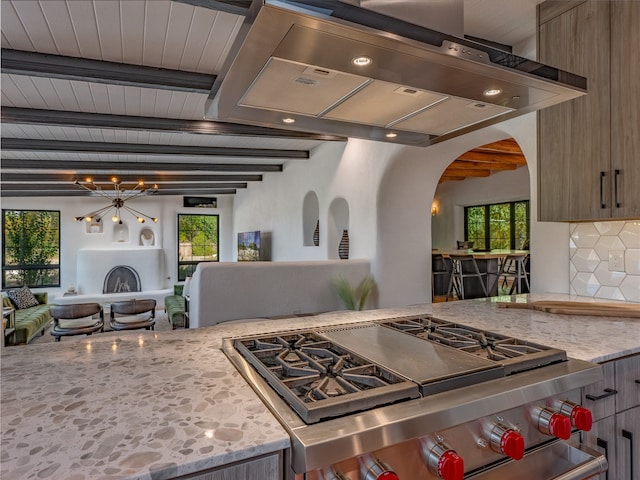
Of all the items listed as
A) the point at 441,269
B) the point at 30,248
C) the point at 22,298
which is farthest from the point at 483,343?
the point at 30,248

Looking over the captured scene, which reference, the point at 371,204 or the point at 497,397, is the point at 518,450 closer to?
the point at 497,397

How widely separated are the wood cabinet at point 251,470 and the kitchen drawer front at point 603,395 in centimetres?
99

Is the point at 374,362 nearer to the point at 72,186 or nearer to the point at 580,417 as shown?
the point at 580,417

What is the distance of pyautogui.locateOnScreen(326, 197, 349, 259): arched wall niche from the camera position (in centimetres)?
554

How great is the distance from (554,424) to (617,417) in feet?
1.74

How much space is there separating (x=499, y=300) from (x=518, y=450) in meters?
1.48

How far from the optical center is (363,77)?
43.1 inches

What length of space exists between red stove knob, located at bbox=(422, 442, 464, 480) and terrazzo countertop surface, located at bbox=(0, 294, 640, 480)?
0.34 m

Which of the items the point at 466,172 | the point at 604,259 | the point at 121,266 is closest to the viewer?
the point at 604,259

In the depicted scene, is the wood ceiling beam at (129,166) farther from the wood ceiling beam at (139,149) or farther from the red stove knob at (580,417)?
the red stove knob at (580,417)

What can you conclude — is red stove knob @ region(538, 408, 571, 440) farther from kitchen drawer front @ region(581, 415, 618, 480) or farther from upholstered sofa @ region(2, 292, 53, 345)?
upholstered sofa @ region(2, 292, 53, 345)

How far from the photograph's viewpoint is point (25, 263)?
8.66m

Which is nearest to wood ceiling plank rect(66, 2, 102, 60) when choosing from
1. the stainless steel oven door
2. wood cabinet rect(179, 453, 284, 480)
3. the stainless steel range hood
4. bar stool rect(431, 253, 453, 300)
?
the stainless steel range hood

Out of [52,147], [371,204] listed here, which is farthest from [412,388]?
[52,147]
